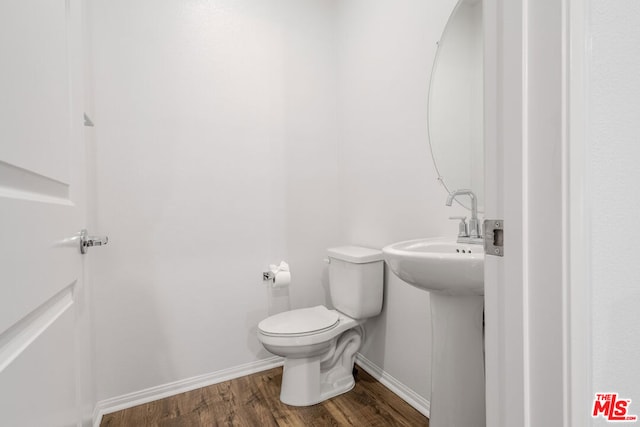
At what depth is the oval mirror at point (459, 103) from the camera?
139 cm

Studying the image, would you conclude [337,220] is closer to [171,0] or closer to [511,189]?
[171,0]

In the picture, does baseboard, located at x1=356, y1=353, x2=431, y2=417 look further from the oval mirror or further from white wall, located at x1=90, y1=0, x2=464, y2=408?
the oval mirror

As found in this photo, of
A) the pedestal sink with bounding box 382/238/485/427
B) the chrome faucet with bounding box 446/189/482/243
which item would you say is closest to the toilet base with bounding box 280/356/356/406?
the pedestal sink with bounding box 382/238/485/427

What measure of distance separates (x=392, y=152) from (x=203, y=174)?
1.11m

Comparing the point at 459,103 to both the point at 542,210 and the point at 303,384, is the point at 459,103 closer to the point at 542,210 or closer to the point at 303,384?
the point at 542,210

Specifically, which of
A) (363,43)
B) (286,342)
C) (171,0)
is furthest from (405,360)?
(171,0)

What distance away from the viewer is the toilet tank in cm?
187

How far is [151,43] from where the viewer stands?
182cm

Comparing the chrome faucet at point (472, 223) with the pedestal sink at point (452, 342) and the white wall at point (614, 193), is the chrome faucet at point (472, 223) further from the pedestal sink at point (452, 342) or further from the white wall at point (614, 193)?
the white wall at point (614, 193)

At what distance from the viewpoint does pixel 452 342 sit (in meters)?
1.19

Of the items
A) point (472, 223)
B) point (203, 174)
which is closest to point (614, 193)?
point (472, 223)

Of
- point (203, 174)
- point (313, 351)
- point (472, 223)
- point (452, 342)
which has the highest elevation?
point (203, 174)

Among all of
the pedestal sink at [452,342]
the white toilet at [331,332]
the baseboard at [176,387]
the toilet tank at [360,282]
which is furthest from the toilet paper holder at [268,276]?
the pedestal sink at [452,342]

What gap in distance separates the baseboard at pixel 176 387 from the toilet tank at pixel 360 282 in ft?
2.11
